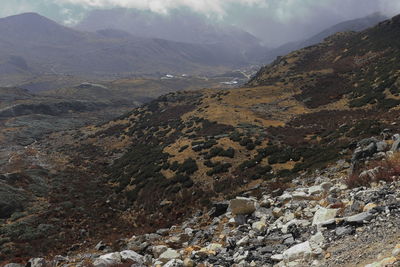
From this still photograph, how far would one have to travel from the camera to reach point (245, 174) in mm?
25266

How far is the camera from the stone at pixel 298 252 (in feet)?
24.9

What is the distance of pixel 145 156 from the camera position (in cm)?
4234

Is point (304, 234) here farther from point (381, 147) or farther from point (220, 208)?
point (381, 147)

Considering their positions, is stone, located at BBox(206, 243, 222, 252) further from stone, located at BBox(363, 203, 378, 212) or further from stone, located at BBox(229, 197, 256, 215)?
stone, located at BBox(363, 203, 378, 212)

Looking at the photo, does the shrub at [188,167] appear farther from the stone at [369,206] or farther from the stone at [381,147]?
the stone at [369,206]

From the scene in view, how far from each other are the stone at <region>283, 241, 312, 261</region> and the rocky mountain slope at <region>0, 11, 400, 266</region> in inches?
1.4

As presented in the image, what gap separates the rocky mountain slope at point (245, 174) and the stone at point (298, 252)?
0.04 m

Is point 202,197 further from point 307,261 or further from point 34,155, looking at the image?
point 34,155

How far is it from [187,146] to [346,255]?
3148 cm

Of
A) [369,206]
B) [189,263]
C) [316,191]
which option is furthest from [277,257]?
[316,191]

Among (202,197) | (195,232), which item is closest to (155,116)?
(202,197)

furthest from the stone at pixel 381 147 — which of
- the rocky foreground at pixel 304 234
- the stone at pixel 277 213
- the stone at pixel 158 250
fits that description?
the stone at pixel 158 250

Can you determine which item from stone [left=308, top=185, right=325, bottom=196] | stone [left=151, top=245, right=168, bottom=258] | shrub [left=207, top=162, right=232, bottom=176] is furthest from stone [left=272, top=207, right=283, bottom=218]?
shrub [left=207, top=162, right=232, bottom=176]

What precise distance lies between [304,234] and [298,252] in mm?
1516
